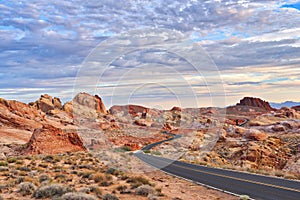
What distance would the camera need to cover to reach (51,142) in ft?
138

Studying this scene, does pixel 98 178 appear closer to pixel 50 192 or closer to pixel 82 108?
pixel 50 192

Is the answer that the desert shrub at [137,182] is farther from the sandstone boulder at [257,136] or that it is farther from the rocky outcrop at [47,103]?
the rocky outcrop at [47,103]

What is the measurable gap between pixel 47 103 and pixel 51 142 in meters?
64.0

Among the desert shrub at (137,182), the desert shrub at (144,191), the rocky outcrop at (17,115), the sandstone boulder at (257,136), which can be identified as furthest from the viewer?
the sandstone boulder at (257,136)

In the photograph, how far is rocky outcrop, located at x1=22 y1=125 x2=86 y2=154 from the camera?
3981 centimetres

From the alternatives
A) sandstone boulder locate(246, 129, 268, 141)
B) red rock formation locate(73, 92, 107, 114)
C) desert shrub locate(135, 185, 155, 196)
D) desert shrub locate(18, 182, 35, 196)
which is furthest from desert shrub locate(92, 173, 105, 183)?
red rock formation locate(73, 92, 107, 114)

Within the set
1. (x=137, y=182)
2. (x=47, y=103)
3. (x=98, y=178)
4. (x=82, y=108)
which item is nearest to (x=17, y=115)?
(x=47, y=103)

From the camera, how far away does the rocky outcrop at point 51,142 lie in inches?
1567

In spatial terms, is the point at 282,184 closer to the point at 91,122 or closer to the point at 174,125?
the point at 91,122

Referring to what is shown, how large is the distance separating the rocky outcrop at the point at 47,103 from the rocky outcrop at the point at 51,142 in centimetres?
5737

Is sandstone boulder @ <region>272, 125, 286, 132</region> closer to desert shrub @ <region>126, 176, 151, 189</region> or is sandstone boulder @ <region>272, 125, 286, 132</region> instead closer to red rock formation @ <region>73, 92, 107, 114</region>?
red rock formation @ <region>73, 92, 107, 114</region>

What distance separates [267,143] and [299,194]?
122 ft

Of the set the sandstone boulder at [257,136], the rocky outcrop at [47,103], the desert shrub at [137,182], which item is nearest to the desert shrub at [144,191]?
the desert shrub at [137,182]

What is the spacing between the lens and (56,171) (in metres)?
22.2
